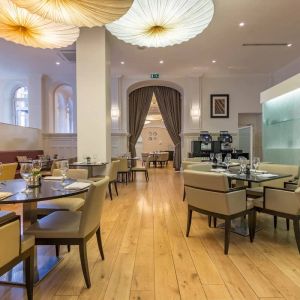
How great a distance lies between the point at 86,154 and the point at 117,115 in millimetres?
3794

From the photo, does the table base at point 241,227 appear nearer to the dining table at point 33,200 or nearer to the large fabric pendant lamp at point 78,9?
the dining table at point 33,200

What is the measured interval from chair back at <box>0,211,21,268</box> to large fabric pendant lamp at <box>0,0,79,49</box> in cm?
254

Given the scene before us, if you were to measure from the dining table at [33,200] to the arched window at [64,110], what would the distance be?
29.2 ft

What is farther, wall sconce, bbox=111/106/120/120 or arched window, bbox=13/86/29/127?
arched window, bbox=13/86/29/127

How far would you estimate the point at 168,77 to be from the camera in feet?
31.6

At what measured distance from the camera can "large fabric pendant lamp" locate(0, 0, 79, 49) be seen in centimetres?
293

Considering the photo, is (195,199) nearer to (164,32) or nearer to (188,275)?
(188,275)

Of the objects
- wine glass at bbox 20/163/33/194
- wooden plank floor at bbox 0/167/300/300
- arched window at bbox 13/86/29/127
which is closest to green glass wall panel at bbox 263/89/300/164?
wooden plank floor at bbox 0/167/300/300

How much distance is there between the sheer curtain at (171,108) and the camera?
1052cm

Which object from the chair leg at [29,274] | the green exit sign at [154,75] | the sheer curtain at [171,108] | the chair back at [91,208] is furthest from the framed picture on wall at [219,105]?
the chair leg at [29,274]

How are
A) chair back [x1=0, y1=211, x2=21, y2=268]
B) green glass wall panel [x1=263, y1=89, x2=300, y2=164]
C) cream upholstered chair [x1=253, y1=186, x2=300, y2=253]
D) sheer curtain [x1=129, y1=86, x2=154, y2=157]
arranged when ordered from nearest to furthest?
chair back [x1=0, y1=211, x2=21, y2=268], cream upholstered chair [x1=253, y1=186, x2=300, y2=253], green glass wall panel [x1=263, y1=89, x2=300, y2=164], sheer curtain [x1=129, y1=86, x2=154, y2=157]

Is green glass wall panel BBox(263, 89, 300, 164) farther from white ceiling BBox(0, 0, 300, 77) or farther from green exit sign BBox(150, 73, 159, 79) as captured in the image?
green exit sign BBox(150, 73, 159, 79)

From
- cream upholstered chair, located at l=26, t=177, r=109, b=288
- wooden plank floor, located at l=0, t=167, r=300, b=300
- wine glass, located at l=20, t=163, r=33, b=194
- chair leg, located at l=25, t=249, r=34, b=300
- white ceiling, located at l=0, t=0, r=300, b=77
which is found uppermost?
white ceiling, located at l=0, t=0, r=300, b=77

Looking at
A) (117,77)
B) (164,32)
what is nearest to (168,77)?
(117,77)
